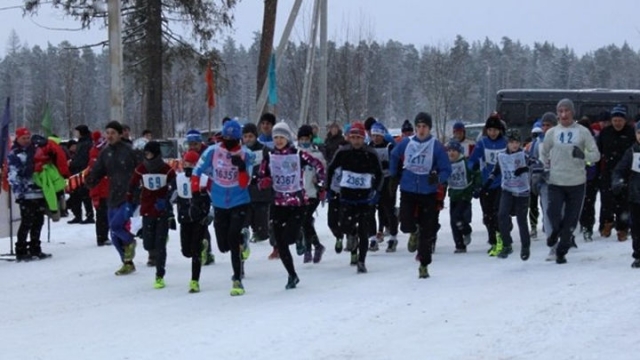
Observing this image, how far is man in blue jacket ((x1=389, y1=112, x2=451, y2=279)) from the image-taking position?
10898 mm

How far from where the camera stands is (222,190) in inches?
408

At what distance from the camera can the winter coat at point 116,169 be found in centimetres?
1272

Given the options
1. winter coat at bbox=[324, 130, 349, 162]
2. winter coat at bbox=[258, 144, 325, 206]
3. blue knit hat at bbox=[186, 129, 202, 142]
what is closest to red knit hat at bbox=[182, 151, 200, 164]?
blue knit hat at bbox=[186, 129, 202, 142]

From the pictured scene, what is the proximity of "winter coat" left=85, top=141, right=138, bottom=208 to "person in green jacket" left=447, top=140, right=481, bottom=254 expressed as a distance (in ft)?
15.0

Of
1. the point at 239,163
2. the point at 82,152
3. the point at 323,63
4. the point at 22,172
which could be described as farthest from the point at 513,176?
the point at 323,63

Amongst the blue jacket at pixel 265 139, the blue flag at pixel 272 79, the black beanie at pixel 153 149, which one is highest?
the blue flag at pixel 272 79

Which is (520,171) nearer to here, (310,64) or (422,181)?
(422,181)

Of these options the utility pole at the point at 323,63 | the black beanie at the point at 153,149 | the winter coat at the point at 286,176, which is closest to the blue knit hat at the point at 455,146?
the winter coat at the point at 286,176

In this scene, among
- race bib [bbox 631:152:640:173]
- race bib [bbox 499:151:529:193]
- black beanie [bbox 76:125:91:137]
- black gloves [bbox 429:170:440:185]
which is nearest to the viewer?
black gloves [bbox 429:170:440:185]

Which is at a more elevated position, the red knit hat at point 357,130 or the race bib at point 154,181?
the red knit hat at point 357,130

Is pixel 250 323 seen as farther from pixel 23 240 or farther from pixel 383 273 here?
pixel 23 240

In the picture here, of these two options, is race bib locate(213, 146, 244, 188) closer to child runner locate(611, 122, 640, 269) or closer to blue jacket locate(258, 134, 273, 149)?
blue jacket locate(258, 134, 273, 149)

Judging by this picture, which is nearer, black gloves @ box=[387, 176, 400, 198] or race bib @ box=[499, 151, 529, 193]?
race bib @ box=[499, 151, 529, 193]

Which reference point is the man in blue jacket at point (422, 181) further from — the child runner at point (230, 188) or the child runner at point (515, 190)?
the child runner at point (230, 188)
